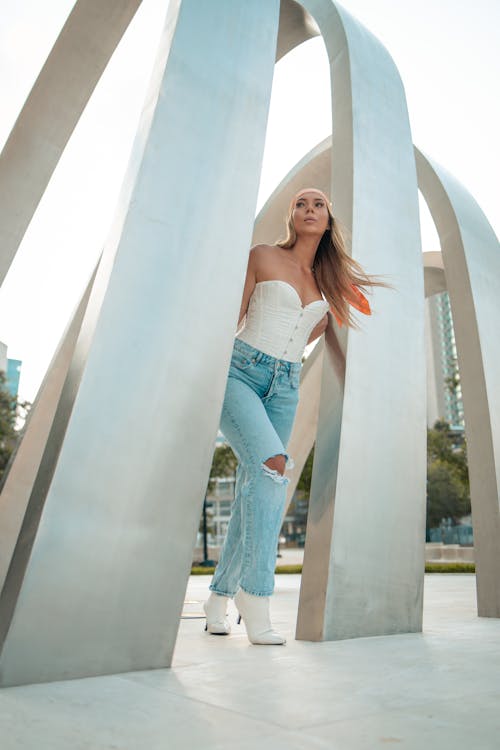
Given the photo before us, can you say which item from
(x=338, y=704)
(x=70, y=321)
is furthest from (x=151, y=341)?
(x=70, y=321)

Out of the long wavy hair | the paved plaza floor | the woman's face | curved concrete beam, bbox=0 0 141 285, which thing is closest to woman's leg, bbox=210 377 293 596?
the paved plaza floor

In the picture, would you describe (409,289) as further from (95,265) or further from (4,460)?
(4,460)

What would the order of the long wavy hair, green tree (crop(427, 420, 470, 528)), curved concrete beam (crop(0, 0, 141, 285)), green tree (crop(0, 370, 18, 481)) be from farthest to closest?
green tree (crop(427, 420, 470, 528)) < green tree (crop(0, 370, 18, 481)) < curved concrete beam (crop(0, 0, 141, 285)) < the long wavy hair

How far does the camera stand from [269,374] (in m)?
3.45

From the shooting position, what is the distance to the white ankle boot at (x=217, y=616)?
3.66 meters

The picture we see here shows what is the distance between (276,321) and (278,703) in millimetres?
2008

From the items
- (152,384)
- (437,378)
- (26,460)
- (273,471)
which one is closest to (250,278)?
(273,471)

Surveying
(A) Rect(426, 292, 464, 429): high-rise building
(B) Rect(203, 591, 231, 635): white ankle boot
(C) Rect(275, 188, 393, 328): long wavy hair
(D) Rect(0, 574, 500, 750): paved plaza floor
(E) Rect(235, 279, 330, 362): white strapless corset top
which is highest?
(A) Rect(426, 292, 464, 429): high-rise building

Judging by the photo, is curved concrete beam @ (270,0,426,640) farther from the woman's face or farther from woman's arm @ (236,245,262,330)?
woman's arm @ (236,245,262,330)

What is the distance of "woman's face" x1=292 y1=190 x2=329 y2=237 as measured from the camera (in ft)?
12.3

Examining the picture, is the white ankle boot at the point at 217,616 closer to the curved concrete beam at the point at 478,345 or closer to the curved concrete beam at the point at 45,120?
the curved concrete beam at the point at 478,345

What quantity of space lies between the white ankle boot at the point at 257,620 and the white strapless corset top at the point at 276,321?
1233 millimetres

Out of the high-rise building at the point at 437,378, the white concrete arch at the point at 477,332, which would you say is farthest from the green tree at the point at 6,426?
the high-rise building at the point at 437,378

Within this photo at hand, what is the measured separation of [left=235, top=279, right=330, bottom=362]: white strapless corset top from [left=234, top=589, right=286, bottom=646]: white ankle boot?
123cm
